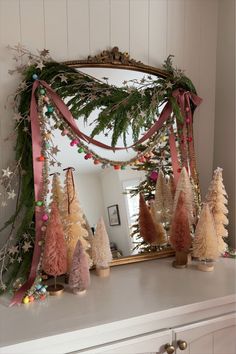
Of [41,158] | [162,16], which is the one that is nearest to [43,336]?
[41,158]

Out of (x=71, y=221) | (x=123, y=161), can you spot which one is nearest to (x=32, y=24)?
(x=123, y=161)

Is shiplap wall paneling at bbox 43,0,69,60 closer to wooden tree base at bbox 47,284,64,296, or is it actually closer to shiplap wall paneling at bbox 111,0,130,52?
shiplap wall paneling at bbox 111,0,130,52

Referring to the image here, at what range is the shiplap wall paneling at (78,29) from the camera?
128cm

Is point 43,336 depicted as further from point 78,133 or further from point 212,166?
point 212,166

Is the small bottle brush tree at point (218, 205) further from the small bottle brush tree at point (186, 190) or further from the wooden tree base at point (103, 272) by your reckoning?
Result: the wooden tree base at point (103, 272)

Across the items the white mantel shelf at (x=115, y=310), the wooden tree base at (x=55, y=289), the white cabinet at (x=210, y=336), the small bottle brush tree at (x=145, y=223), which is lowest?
the white cabinet at (x=210, y=336)

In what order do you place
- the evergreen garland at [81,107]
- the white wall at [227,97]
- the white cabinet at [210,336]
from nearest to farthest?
the white cabinet at [210,336] < the evergreen garland at [81,107] < the white wall at [227,97]

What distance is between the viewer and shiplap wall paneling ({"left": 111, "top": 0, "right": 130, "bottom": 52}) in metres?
1.35

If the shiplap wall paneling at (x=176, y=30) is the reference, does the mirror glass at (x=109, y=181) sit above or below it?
below

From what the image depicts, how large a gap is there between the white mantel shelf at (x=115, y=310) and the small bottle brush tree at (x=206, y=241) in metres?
0.06

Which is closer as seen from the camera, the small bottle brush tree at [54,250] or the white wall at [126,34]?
the small bottle brush tree at [54,250]

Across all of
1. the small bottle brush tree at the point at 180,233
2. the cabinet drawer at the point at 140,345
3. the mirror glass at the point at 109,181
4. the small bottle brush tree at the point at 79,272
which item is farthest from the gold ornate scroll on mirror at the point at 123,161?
the cabinet drawer at the point at 140,345

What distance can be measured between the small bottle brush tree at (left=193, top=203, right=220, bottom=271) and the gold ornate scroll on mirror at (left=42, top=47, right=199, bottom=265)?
7.0 inches

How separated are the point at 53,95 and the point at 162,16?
2.13ft
